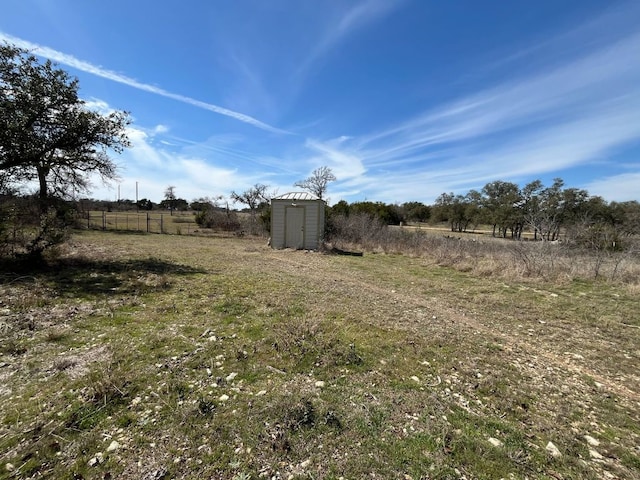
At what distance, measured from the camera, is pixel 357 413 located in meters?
2.40

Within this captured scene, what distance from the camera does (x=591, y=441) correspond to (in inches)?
87.4

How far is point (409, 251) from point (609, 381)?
10496 millimetres

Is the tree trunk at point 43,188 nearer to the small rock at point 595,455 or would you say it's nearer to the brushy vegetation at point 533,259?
the small rock at point 595,455

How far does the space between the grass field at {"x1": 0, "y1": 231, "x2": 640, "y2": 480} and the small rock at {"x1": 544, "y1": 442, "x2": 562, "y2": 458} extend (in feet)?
0.04

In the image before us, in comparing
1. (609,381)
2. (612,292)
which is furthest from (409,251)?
(609,381)

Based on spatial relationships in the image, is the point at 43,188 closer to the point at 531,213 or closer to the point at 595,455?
the point at 595,455

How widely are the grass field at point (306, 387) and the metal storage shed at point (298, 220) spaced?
7.70 meters

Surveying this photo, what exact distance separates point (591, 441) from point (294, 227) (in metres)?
12.1

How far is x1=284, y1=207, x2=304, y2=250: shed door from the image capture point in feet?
44.2

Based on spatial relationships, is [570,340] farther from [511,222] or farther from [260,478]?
[511,222]

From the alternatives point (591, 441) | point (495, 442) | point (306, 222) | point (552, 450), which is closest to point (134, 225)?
point (306, 222)

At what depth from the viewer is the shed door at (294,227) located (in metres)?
13.5

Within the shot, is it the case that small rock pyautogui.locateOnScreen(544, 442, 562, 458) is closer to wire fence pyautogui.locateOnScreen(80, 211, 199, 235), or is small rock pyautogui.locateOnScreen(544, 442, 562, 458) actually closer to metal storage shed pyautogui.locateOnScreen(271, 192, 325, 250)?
metal storage shed pyautogui.locateOnScreen(271, 192, 325, 250)

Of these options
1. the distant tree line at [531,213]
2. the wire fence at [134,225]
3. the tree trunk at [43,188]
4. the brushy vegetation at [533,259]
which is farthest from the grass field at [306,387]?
the wire fence at [134,225]
